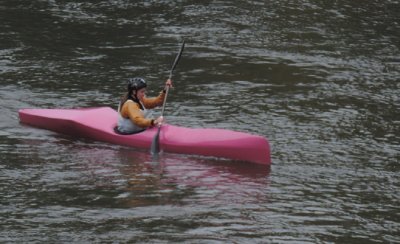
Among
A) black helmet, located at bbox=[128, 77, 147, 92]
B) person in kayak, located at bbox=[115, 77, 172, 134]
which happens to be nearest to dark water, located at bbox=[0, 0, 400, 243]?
person in kayak, located at bbox=[115, 77, 172, 134]

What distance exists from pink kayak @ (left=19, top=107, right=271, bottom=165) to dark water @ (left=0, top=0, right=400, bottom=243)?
0.16m

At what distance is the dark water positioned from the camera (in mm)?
8297

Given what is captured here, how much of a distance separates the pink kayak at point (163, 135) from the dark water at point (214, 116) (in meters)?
0.16

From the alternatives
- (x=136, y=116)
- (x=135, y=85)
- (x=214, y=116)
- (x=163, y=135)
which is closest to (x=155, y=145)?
(x=163, y=135)

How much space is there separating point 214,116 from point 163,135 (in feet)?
6.17

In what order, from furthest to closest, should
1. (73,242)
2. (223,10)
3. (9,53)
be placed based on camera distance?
(223,10) < (9,53) < (73,242)

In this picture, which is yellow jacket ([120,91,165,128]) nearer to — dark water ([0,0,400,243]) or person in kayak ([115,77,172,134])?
person in kayak ([115,77,172,134])

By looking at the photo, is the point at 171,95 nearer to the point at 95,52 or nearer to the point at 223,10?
the point at 95,52

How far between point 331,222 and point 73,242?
2.48 meters

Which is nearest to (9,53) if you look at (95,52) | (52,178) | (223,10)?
(95,52)

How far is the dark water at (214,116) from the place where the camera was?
830cm

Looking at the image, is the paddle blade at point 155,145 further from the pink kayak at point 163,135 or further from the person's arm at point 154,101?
the person's arm at point 154,101

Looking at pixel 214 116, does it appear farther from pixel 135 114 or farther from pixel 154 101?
pixel 135 114

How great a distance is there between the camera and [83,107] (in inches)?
509
